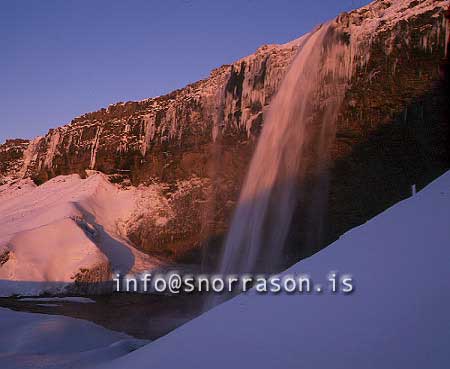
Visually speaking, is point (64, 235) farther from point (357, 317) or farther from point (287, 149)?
point (357, 317)

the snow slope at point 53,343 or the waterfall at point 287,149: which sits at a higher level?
the waterfall at point 287,149

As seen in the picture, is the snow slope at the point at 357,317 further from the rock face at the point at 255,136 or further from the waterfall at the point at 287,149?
the waterfall at the point at 287,149

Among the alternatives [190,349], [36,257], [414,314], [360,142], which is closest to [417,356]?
[414,314]

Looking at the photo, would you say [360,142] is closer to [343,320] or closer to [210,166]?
[210,166]

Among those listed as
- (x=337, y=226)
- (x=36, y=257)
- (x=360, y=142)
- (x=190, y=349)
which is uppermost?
(x=360, y=142)

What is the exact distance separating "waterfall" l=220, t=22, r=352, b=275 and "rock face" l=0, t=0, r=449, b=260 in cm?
89

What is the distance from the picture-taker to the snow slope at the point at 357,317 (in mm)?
2803

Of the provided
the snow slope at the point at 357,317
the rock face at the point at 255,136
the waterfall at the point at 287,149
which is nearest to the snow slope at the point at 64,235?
the rock face at the point at 255,136

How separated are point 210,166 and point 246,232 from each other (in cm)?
996

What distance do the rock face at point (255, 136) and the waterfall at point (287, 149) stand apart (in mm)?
886

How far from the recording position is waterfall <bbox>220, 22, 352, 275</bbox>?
17000 mm

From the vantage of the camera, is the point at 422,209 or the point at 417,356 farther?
the point at 422,209

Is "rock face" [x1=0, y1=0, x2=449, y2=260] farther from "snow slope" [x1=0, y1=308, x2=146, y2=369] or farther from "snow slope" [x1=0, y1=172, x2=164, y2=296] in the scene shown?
"snow slope" [x1=0, y1=308, x2=146, y2=369]

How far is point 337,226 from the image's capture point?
66.7ft
